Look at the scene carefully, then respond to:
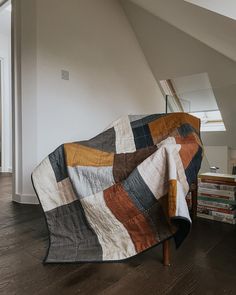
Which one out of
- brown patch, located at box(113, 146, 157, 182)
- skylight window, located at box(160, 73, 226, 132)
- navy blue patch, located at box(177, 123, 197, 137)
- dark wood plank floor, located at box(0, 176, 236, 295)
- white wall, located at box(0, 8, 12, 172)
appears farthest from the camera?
white wall, located at box(0, 8, 12, 172)

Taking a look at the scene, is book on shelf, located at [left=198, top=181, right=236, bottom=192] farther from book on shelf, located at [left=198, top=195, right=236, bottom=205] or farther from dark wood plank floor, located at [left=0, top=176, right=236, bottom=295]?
dark wood plank floor, located at [left=0, top=176, right=236, bottom=295]

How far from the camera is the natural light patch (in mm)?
2916

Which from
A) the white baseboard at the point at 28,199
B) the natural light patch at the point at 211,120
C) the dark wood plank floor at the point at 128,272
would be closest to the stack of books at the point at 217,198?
the dark wood plank floor at the point at 128,272

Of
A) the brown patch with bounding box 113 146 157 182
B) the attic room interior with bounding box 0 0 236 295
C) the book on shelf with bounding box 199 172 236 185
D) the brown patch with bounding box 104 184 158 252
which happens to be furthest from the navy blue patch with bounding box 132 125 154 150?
the book on shelf with bounding box 199 172 236 185

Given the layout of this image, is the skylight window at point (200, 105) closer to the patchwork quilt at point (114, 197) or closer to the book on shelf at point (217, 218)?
the book on shelf at point (217, 218)

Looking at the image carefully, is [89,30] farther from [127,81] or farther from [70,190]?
[70,190]

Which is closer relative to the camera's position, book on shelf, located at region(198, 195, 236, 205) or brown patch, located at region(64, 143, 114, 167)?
brown patch, located at region(64, 143, 114, 167)

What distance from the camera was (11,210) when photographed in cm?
214

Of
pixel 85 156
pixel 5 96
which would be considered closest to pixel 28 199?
pixel 85 156

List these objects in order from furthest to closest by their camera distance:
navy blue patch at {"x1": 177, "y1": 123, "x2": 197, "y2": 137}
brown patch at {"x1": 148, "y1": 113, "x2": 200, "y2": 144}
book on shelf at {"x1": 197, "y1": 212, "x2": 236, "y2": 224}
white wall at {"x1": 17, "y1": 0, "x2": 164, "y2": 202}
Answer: white wall at {"x1": 17, "y1": 0, "x2": 164, "y2": 202}
book on shelf at {"x1": 197, "y1": 212, "x2": 236, "y2": 224}
brown patch at {"x1": 148, "y1": 113, "x2": 200, "y2": 144}
navy blue patch at {"x1": 177, "y1": 123, "x2": 197, "y2": 137}

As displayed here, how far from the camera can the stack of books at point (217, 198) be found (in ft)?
6.02

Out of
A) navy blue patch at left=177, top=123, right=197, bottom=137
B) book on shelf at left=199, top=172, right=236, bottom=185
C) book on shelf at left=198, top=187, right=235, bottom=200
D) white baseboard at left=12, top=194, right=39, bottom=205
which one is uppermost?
navy blue patch at left=177, top=123, right=197, bottom=137

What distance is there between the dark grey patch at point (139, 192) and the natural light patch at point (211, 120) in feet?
6.24

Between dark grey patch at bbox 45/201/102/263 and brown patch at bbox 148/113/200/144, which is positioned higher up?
brown patch at bbox 148/113/200/144
